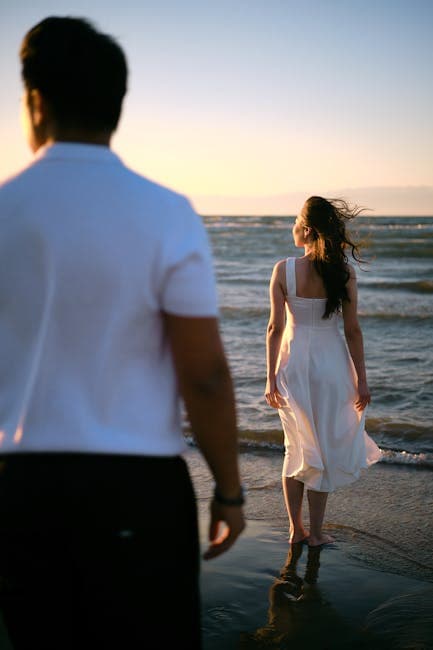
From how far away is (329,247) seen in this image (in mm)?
4250

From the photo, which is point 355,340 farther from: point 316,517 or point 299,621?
point 299,621

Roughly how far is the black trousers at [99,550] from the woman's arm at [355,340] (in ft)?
9.54

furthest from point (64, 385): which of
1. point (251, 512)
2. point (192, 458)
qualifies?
point (192, 458)

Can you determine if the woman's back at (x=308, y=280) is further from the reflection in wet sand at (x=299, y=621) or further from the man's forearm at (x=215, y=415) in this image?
the man's forearm at (x=215, y=415)

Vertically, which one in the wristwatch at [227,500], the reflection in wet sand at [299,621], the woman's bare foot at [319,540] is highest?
the wristwatch at [227,500]

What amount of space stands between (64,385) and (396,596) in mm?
2815

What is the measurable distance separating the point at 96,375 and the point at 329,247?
9.79 feet

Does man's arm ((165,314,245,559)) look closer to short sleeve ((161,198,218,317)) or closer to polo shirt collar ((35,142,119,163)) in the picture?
short sleeve ((161,198,218,317))

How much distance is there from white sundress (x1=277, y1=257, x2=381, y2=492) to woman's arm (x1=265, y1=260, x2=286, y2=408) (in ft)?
0.15

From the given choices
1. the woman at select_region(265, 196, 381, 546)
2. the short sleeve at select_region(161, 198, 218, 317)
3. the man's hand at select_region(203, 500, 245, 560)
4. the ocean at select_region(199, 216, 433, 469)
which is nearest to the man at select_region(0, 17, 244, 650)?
the short sleeve at select_region(161, 198, 218, 317)

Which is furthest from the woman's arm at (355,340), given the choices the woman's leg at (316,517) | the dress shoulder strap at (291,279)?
the woman's leg at (316,517)

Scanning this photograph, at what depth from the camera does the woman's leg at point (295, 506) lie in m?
4.37

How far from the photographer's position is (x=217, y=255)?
3133cm

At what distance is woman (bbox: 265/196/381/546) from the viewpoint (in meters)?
4.28
